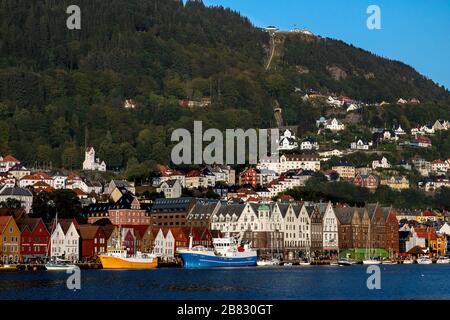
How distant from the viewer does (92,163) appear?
152m

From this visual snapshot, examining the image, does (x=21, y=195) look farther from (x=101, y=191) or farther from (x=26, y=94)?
(x=26, y=94)

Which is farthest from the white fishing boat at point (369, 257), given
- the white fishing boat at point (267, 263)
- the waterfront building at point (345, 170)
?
the waterfront building at point (345, 170)

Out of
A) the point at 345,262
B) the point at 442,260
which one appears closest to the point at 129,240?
the point at 345,262

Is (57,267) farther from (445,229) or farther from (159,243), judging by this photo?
(445,229)

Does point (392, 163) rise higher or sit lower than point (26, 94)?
lower

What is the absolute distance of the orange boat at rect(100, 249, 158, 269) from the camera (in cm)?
7856

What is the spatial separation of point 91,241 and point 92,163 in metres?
64.5

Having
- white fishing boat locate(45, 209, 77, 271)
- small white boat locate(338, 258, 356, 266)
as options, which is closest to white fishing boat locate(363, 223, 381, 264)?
small white boat locate(338, 258, 356, 266)

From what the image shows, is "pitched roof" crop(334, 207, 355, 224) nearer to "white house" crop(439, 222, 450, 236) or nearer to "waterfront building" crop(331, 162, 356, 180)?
"white house" crop(439, 222, 450, 236)

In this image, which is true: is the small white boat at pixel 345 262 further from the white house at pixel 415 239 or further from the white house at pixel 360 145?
the white house at pixel 360 145

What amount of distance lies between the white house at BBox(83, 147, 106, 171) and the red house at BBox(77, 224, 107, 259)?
61.9m
